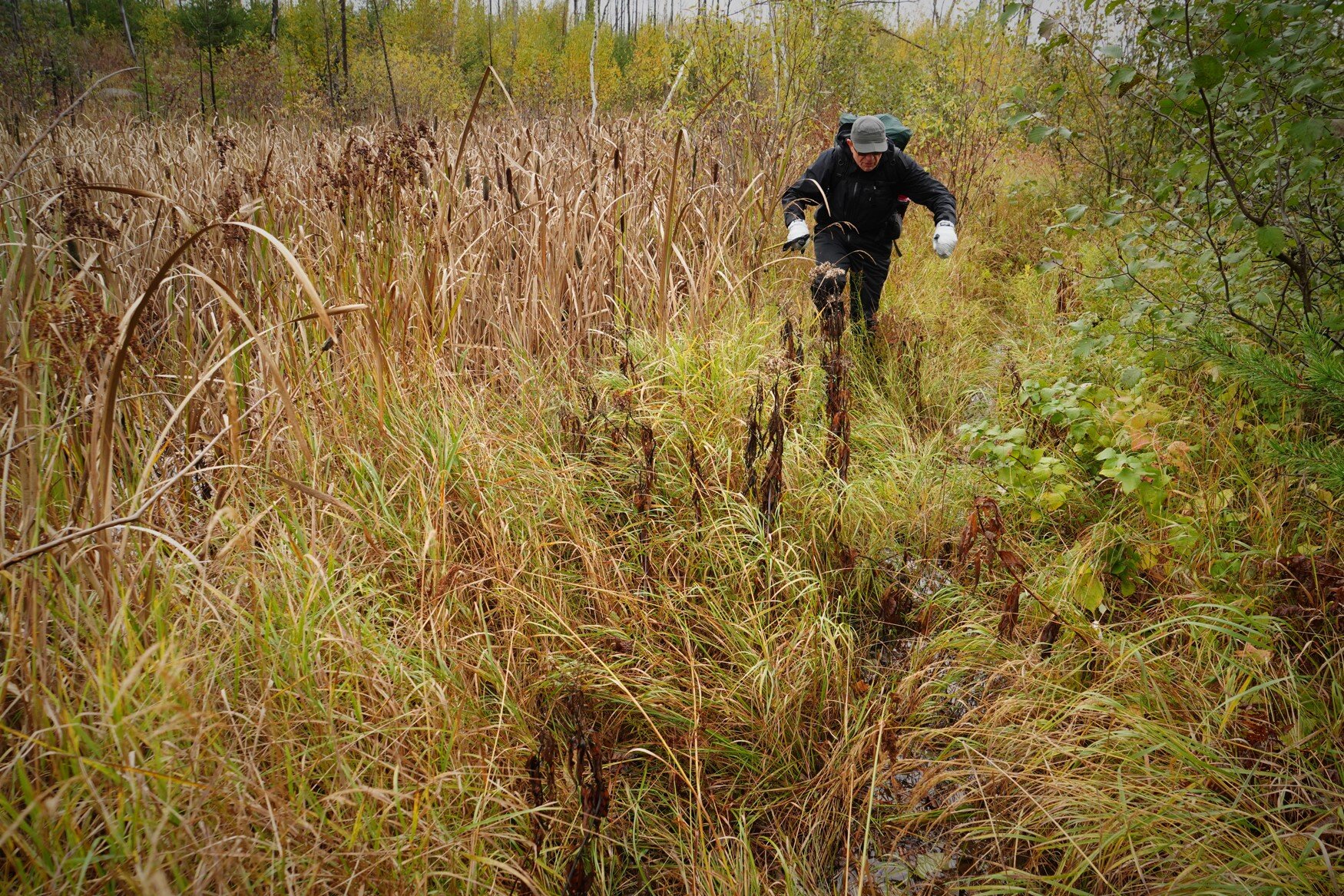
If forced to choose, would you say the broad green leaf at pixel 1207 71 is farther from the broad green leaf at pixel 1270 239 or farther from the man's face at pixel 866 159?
the man's face at pixel 866 159

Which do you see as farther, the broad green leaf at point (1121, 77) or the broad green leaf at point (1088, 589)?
the broad green leaf at point (1088, 589)

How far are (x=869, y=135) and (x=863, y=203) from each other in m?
0.42

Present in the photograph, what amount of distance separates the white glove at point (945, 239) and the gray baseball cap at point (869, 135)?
0.54 metres

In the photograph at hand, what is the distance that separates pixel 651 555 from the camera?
2.22m

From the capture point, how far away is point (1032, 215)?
284 inches

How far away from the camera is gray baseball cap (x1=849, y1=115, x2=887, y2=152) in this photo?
4.00 m

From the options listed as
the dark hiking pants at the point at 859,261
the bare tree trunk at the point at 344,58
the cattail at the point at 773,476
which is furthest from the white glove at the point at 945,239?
the bare tree trunk at the point at 344,58

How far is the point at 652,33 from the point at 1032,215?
26.1m

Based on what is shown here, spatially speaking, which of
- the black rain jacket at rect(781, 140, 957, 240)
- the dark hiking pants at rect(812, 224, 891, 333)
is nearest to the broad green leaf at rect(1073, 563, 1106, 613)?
the dark hiking pants at rect(812, 224, 891, 333)

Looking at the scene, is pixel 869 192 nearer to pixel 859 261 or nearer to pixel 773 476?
pixel 859 261

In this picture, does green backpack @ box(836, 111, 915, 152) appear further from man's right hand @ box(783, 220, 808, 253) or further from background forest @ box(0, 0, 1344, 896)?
background forest @ box(0, 0, 1344, 896)

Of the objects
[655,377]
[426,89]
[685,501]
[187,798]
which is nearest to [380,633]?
[187,798]

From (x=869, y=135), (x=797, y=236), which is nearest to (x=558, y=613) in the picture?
(x=797, y=236)

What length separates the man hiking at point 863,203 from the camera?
4098mm
